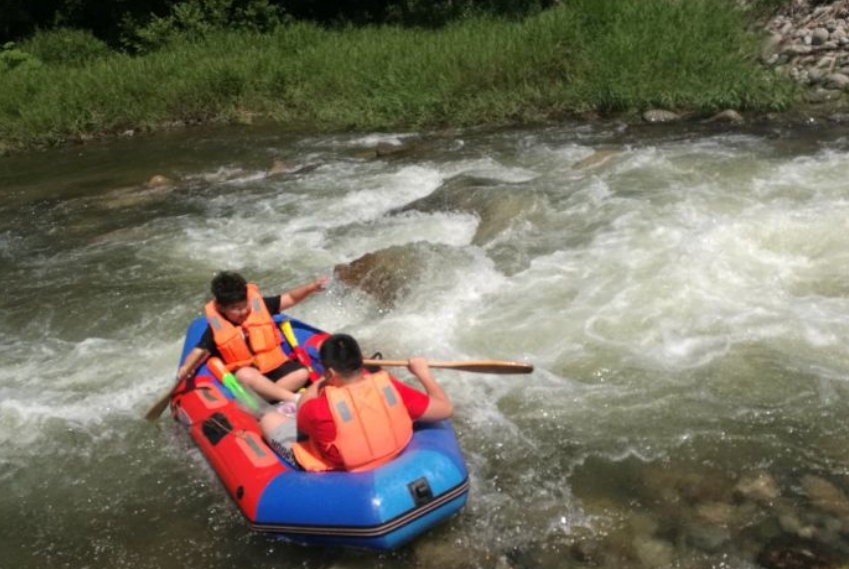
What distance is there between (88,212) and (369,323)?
4.33 metres

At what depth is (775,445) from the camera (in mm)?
3979

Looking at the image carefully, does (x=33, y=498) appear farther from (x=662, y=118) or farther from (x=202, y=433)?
(x=662, y=118)

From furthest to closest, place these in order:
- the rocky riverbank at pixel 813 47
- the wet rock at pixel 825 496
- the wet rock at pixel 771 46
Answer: the wet rock at pixel 771 46 → the rocky riverbank at pixel 813 47 → the wet rock at pixel 825 496

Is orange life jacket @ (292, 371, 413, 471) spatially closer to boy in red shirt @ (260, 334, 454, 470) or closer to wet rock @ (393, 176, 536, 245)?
boy in red shirt @ (260, 334, 454, 470)

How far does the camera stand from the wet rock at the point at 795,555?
10.5 ft

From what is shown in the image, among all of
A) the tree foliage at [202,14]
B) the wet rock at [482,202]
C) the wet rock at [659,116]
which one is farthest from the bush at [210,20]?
the wet rock at [482,202]

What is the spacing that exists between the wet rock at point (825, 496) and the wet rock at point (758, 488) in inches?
5.0

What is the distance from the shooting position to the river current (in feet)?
11.9

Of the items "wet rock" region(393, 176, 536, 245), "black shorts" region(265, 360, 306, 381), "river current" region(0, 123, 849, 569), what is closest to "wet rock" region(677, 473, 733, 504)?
"river current" region(0, 123, 849, 569)

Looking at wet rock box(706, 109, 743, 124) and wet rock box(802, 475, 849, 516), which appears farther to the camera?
wet rock box(706, 109, 743, 124)

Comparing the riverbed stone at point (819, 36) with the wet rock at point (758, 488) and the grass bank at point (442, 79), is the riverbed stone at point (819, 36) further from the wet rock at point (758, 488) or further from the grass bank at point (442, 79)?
the wet rock at point (758, 488)

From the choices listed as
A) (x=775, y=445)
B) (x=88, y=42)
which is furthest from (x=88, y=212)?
(x=88, y=42)

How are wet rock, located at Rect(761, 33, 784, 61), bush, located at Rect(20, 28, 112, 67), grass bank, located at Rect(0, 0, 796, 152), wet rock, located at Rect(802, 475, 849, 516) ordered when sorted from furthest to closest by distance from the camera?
bush, located at Rect(20, 28, 112, 67)
wet rock, located at Rect(761, 33, 784, 61)
grass bank, located at Rect(0, 0, 796, 152)
wet rock, located at Rect(802, 475, 849, 516)

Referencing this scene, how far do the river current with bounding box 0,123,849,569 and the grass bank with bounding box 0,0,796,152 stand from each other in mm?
849
